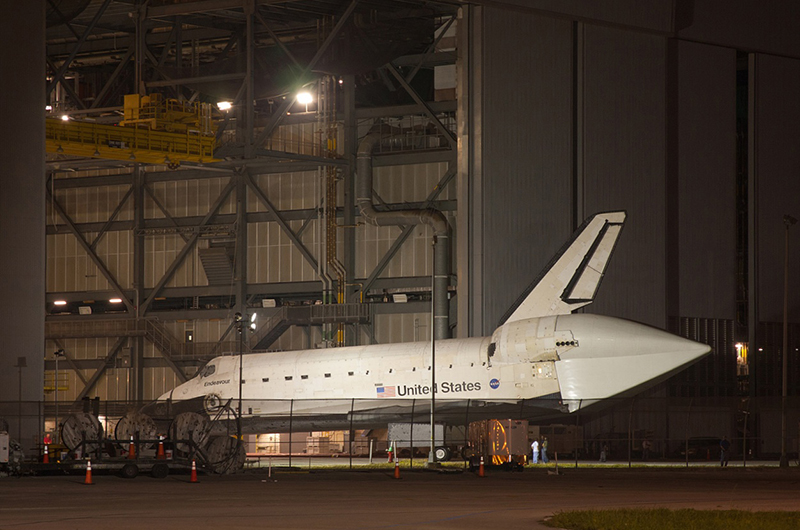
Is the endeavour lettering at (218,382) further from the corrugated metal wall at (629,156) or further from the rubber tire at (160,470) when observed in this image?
the rubber tire at (160,470)

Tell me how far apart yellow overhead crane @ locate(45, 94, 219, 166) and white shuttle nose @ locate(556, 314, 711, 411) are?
2356 cm

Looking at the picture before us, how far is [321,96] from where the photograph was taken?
213 feet

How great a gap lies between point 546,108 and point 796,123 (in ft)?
52.2

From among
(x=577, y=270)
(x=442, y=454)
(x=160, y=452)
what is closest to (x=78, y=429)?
(x=160, y=452)

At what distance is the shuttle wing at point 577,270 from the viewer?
42.2m

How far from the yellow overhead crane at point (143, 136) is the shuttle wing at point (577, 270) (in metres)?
20.9

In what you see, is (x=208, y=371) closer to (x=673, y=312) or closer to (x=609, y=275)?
(x=609, y=275)

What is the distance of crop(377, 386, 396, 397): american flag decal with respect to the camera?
4397cm

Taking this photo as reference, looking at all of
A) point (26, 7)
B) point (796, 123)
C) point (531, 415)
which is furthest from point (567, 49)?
point (26, 7)

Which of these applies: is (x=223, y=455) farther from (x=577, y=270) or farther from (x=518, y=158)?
(x=518, y=158)

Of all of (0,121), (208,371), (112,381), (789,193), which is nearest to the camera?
(0,121)

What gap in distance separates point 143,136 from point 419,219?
15649 millimetres

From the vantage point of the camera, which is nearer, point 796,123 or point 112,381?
point 796,123

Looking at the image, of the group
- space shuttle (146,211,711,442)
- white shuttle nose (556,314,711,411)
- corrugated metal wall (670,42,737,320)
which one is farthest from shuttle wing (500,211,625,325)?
corrugated metal wall (670,42,737,320)
